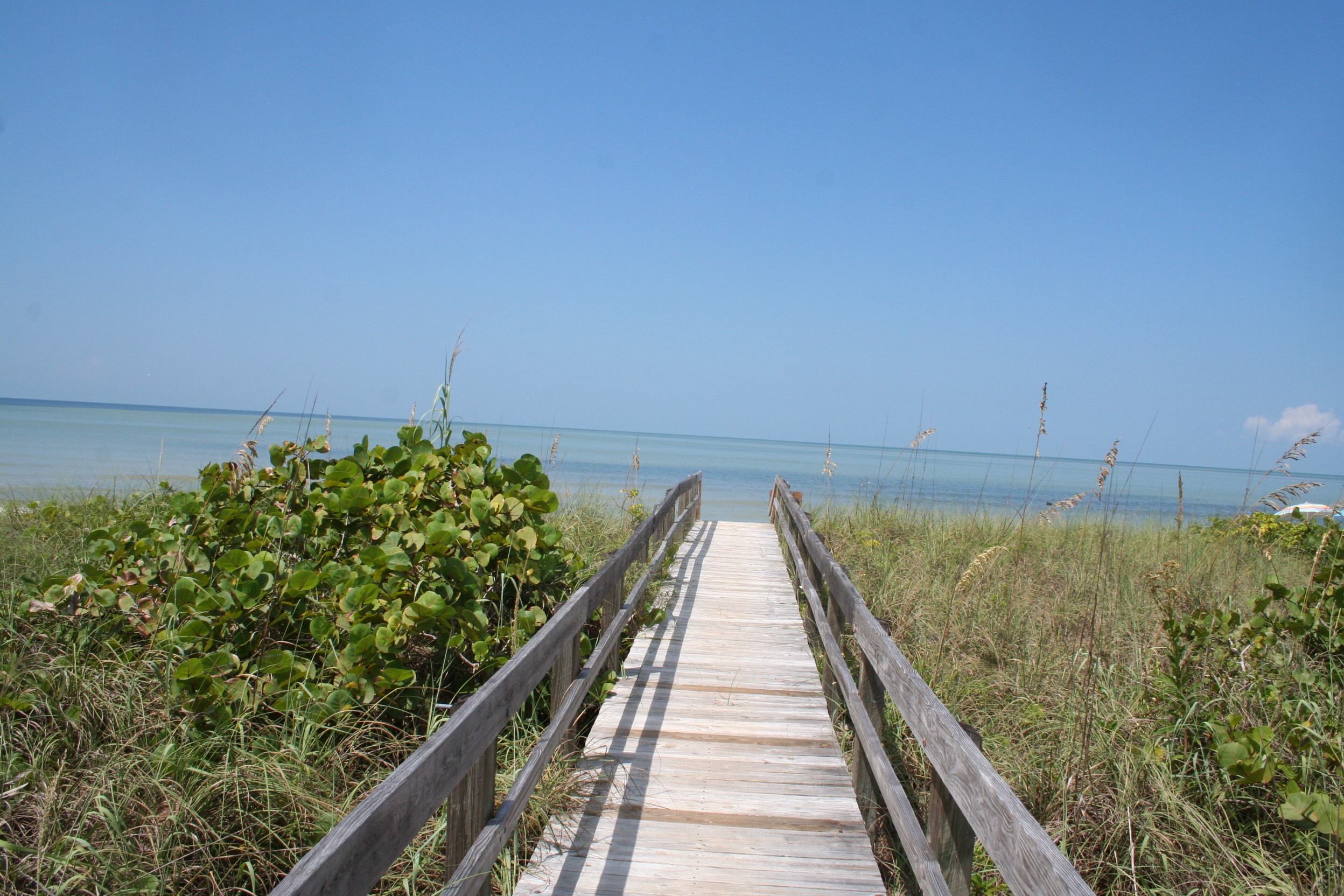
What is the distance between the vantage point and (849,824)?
293 cm

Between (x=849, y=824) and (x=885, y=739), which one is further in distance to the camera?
(x=885, y=739)

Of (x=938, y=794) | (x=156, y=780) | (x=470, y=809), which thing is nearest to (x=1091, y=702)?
(x=938, y=794)

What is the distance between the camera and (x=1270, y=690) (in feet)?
9.99

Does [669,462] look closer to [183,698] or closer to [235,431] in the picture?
[235,431]

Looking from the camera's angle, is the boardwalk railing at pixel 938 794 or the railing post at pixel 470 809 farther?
the railing post at pixel 470 809

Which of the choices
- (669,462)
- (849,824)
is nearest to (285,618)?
(849,824)

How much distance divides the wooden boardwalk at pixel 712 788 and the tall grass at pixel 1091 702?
598 mm

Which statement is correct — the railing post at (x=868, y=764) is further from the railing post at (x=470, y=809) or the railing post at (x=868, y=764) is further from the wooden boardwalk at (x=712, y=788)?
the railing post at (x=470, y=809)

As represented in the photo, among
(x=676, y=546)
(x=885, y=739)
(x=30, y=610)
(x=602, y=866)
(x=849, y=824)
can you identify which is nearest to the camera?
(x=602, y=866)

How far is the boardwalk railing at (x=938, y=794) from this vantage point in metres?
1.51

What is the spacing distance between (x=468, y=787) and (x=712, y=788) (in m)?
1.44

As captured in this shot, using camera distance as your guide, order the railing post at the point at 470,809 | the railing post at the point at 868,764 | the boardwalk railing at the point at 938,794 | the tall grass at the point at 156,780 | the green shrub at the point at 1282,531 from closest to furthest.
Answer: the boardwalk railing at the point at 938,794
the railing post at the point at 470,809
the tall grass at the point at 156,780
the railing post at the point at 868,764
the green shrub at the point at 1282,531

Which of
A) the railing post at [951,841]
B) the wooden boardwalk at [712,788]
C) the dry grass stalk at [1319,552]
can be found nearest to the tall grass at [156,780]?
the wooden boardwalk at [712,788]

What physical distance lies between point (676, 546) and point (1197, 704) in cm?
617
